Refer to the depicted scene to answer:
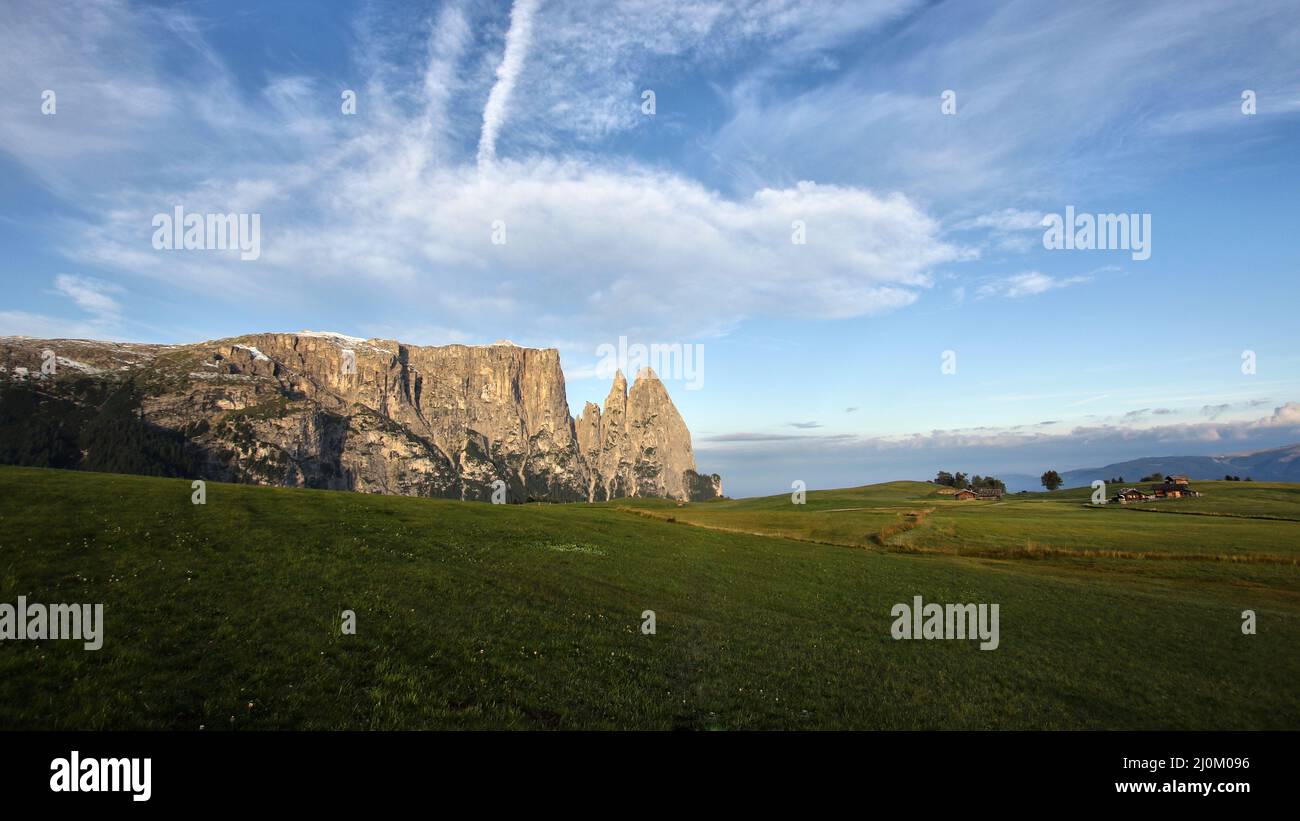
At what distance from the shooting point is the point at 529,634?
19.4 meters

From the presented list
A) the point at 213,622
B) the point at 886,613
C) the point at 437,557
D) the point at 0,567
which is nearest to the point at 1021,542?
the point at 886,613

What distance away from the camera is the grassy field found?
42.0ft

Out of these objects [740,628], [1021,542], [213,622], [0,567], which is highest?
[0,567]

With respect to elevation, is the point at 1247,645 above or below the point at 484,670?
below

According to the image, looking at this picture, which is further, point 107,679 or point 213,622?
point 213,622

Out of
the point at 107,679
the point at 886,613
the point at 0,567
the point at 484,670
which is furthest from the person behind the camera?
the point at 886,613

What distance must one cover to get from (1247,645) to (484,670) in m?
37.0

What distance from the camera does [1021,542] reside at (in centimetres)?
6397

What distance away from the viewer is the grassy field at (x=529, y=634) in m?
12.8
